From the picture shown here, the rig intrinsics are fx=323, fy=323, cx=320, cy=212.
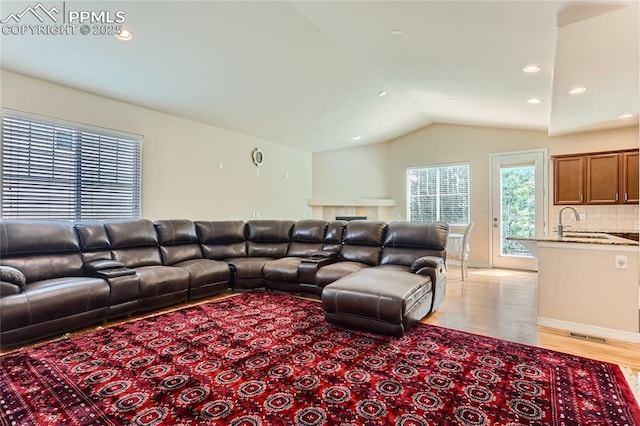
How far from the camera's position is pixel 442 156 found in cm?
726

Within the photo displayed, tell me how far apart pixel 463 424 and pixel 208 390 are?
148 centimetres

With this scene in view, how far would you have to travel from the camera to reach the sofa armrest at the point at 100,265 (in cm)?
343

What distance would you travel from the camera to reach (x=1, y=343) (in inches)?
100

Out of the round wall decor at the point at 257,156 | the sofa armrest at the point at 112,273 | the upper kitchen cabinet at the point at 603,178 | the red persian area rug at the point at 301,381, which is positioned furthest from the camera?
the round wall decor at the point at 257,156

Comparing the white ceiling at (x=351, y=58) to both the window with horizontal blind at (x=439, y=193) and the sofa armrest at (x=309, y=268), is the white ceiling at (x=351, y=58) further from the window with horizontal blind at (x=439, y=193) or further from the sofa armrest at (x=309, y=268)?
the sofa armrest at (x=309, y=268)

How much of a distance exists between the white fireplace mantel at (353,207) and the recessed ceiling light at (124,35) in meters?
5.11

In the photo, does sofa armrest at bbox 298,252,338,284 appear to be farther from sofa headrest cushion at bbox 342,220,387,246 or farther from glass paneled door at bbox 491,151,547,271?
glass paneled door at bbox 491,151,547,271

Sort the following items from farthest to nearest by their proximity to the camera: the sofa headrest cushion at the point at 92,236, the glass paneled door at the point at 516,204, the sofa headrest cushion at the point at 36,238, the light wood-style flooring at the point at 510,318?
1. the glass paneled door at the point at 516,204
2. the sofa headrest cushion at the point at 92,236
3. the sofa headrest cushion at the point at 36,238
4. the light wood-style flooring at the point at 510,318

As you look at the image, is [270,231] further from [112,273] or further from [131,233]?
[112,273]

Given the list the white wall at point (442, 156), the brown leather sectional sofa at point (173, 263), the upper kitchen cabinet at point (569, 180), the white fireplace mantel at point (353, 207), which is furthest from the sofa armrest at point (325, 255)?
the upper kitchen cabinet at point (569, 180)

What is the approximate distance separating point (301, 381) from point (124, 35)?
3622mm

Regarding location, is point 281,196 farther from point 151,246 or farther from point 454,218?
point 454,218

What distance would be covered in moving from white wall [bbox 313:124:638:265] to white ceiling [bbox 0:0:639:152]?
501mm

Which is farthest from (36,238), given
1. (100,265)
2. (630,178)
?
(630,178)
